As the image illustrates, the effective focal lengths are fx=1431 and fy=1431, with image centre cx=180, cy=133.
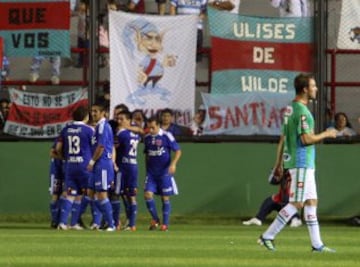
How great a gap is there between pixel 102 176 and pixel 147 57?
190 inches

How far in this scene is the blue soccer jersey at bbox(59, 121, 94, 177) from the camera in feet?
81.3

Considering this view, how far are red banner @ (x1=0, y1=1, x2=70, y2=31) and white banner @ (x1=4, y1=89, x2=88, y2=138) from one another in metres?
1.33

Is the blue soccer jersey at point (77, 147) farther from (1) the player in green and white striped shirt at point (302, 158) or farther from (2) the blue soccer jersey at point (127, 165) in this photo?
(1) the player in green and white striped shirt at point (302, 158)

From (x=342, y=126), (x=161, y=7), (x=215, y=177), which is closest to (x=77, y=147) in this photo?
(x=215, y=177)

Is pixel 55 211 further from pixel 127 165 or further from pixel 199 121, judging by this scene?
pixel 199 121

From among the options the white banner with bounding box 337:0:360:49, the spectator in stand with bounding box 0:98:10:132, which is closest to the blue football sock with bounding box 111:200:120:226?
the spectator in stand with bounding box 0:98:10:132

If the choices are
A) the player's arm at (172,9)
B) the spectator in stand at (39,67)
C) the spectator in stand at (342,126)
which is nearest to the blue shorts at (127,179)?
the spectator in stand at (39,67)

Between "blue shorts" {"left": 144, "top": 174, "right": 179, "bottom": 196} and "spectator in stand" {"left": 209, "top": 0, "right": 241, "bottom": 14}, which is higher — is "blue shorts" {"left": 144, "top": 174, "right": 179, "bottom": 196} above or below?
below

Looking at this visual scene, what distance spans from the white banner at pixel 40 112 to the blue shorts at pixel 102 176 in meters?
4.19

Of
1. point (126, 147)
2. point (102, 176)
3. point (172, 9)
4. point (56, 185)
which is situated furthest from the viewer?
point (172, 9)

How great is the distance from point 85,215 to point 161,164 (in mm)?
3576

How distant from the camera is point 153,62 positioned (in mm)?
28516

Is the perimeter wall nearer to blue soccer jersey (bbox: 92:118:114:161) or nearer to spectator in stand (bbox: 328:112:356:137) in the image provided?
spectator in stand (bbox: 328:112:356:137)

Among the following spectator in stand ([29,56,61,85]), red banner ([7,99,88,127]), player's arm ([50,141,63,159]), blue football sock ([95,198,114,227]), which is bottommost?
blue football sock ([95,198,114,227])
